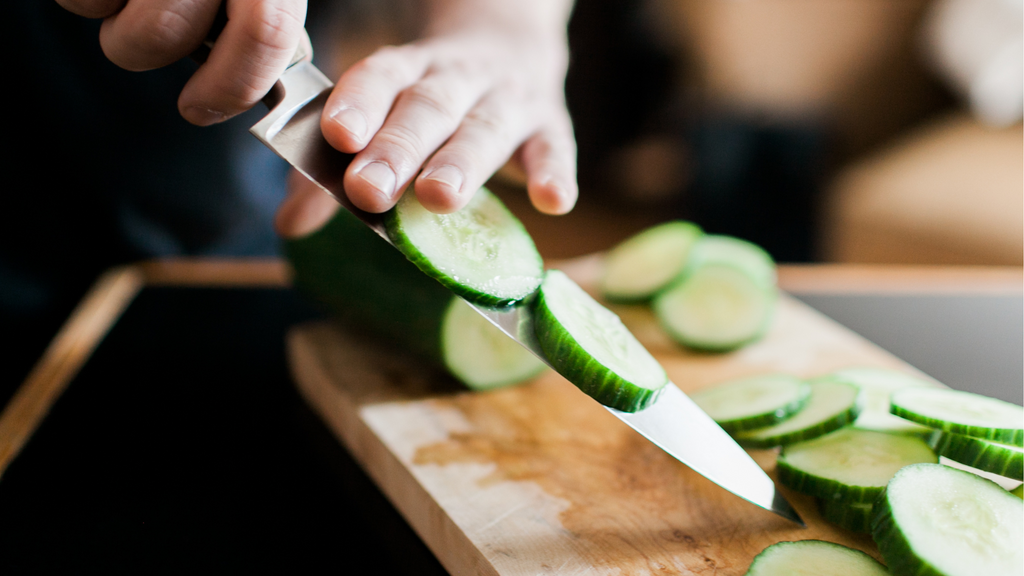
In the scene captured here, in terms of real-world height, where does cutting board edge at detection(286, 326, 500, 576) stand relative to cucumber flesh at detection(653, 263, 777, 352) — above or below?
below

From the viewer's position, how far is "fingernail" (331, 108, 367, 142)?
2.85ft

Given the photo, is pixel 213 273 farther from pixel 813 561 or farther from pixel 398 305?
pixel 813 561

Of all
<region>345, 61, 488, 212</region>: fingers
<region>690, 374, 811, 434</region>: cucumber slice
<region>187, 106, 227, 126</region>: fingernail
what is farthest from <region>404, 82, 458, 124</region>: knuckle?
<region>690, 374, 811, 434</region>: cucumber slice

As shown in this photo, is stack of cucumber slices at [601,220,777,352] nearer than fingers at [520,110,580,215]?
No

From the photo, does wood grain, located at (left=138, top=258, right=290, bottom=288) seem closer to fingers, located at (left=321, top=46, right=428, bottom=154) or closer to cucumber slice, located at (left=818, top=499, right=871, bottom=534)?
fingers, located at (left=321, top=46, right=428, bottom=154)

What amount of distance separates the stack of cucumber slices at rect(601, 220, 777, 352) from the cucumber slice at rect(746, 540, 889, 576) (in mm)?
617

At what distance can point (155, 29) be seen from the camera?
2.66ft

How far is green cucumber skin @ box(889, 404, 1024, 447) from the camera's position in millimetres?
864

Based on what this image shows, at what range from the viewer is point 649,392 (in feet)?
3.00

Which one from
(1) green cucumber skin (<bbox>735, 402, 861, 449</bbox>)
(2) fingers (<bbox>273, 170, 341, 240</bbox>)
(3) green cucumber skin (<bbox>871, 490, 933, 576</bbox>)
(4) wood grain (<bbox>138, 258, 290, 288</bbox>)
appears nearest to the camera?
(3) green cucumber skin (<bbox>871, 490, 933, 576</bbox>)

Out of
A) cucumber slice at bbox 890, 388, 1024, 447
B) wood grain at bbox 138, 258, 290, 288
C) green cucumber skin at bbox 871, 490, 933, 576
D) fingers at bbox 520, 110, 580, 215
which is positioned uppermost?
fingers at bbox 520, 110, 580, 215

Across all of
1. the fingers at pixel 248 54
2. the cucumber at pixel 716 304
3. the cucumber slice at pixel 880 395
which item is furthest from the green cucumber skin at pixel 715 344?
the fingers at pixel 248 54

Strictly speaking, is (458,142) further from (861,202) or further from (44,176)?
(861,202)

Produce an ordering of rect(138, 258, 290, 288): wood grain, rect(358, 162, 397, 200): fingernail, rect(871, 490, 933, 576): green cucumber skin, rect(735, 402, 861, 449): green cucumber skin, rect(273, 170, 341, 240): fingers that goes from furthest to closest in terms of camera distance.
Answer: rect(138, 258, 290, 288): wood grain < rect(273, 170, 341, 240): fingers < rect(735, 402, 861, 449): green cucumber skin < rect(358, 162, 397, 200): fingernail < rect(871, 490, 933, 576): green cucumber skin
